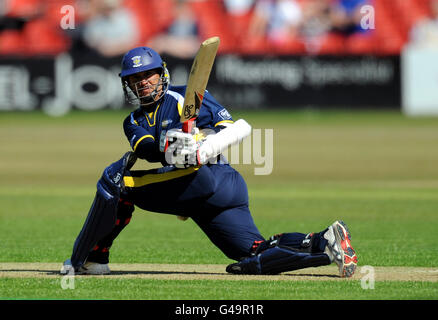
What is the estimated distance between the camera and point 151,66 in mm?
6551

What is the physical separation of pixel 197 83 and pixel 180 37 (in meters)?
21.9

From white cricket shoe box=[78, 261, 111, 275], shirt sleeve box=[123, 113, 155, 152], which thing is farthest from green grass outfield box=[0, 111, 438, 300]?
shirt sleeve box=[123, 113, 155, 152]

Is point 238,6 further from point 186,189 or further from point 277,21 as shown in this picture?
point 186,189

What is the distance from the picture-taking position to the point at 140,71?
21.4 ft

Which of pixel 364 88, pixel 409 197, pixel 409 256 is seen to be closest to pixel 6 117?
pixel 364 88

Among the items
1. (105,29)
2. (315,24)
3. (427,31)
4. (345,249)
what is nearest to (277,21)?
(315,24)

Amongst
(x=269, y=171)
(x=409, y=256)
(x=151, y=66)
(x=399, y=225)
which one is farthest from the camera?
(x=269, y=171)

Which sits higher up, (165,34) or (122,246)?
(165,34)

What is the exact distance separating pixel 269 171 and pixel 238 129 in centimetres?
1017

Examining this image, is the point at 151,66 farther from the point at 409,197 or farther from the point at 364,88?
the point at 364,88

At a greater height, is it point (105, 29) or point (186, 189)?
point (105, 29)

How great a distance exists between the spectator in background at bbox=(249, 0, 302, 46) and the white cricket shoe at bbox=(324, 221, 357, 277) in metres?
23.4

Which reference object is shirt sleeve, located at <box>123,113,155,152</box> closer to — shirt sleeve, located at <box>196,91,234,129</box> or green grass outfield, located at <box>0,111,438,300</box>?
shirt sleeve, located at <box>196,91,234,129</box>
